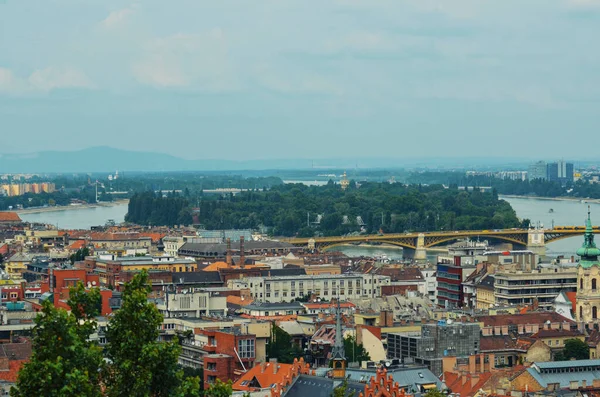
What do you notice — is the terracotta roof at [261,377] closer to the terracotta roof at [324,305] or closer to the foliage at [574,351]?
the foliage at [574,351]

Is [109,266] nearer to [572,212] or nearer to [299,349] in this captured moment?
[299,349]

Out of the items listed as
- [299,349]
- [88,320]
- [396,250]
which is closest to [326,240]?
[396,250]

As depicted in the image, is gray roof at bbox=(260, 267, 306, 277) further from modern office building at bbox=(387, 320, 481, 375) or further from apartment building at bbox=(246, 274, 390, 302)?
modern office building at bbox=(387, 320, 481, 375)

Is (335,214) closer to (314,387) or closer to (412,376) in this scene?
(412,376)

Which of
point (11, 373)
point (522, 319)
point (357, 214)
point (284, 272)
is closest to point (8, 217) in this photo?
point (357, 214)

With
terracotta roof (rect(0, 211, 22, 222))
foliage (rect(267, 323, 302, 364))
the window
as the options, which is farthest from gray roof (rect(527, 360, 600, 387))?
terracotta roof (rect(0, 211, 22, 222))

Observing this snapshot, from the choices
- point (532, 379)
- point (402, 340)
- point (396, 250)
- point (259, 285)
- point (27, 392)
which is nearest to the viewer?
point (27, 392)
